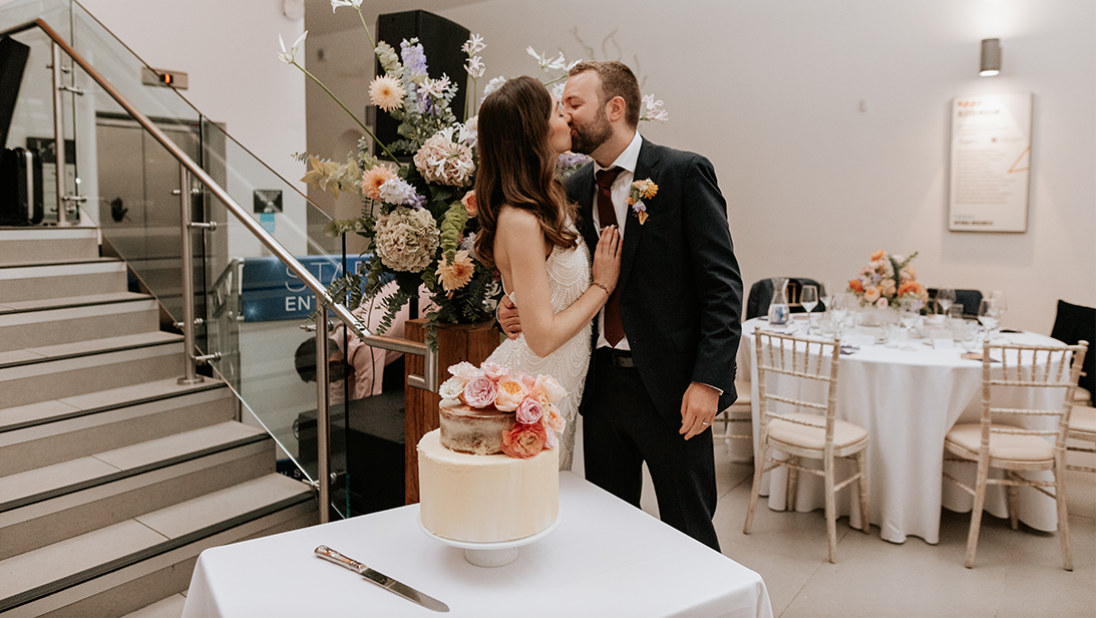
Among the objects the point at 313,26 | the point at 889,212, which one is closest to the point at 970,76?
the point at 889,212

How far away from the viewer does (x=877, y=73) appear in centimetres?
528

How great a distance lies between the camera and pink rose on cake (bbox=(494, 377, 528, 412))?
1.23 meters

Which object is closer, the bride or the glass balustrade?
Result: the bride

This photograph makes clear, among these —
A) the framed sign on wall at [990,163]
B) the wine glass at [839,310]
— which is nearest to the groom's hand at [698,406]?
the wine glass at [839,310]

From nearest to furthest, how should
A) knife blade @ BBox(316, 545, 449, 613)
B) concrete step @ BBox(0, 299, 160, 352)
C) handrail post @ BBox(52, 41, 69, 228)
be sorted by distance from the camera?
1. knife blade @ BBox(316, 545, 449, 613)
2. concrete step @ BBox(0, 299, 160, 352)
3. handrail post @ BBox(52, 41, 69, 228)

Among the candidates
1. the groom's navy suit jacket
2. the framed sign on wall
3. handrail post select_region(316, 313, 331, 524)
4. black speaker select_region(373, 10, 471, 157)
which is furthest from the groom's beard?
the framed sign on wall

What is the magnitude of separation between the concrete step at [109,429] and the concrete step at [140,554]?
13.5 inches

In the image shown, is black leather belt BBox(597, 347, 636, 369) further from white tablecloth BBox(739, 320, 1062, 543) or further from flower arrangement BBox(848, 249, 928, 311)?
flower arrangement BBox(848, 249, 928, 311)

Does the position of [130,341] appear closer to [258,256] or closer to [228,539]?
[258,256]

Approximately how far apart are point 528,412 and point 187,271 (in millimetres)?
3166

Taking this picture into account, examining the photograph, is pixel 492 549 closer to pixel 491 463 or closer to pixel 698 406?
pixel 491 463

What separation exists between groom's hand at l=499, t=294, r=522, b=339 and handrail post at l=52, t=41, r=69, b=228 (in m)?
3.89

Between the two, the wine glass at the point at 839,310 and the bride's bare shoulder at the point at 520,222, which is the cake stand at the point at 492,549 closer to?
the bride's bare shoulder at the point at 520,222

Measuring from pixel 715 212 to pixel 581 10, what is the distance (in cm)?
513
